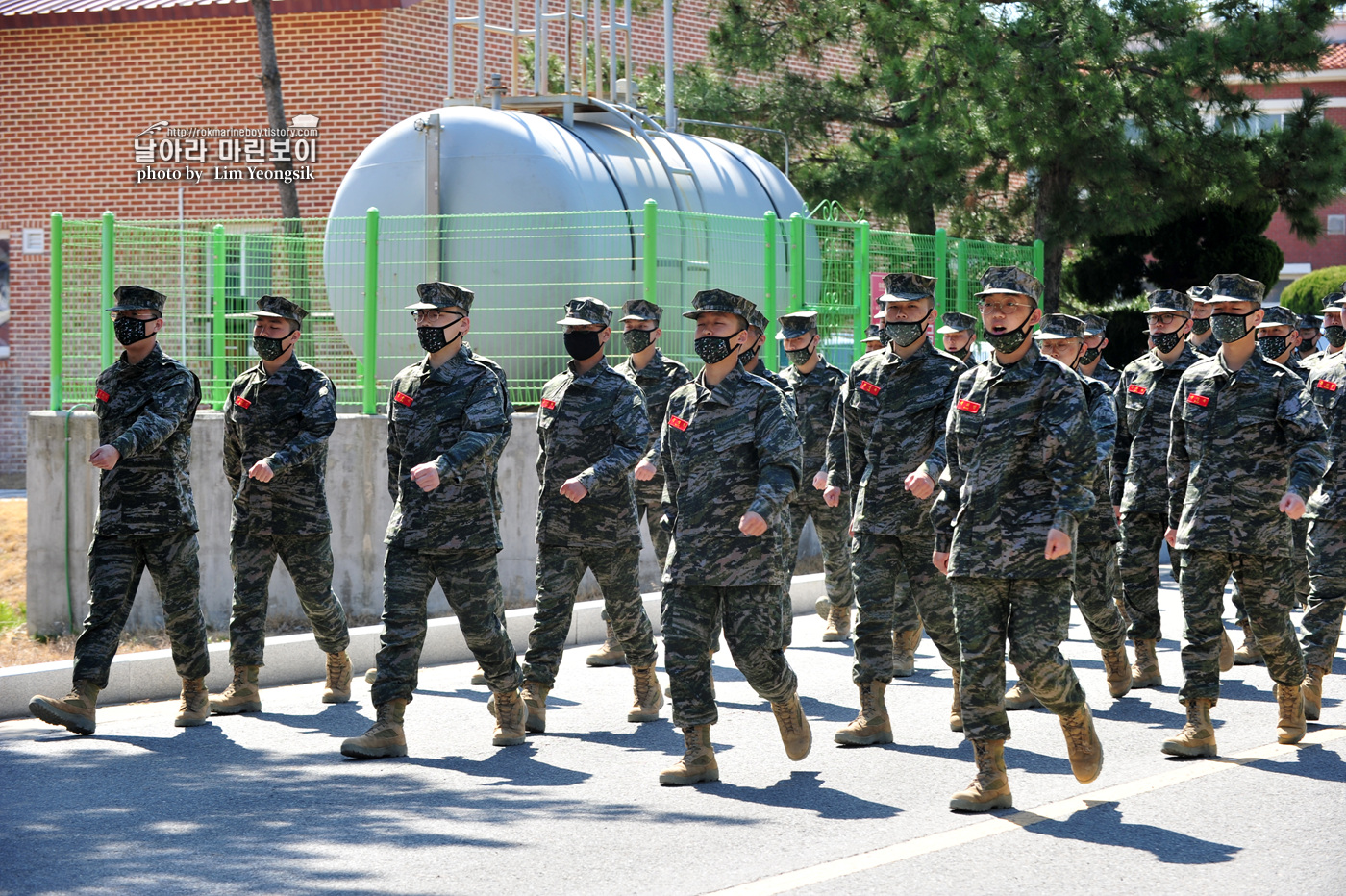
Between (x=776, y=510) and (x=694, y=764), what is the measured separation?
3.84ft

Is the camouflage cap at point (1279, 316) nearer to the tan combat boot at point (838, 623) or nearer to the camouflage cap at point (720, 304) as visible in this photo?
the tan combat boot at point (838, 623)

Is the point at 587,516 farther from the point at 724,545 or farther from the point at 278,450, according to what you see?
the point at 278,450

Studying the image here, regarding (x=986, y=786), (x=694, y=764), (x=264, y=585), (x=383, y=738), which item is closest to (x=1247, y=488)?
(x=986, y=786)

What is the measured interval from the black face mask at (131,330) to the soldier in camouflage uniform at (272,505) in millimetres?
603

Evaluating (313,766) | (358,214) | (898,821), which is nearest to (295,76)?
(358,214)

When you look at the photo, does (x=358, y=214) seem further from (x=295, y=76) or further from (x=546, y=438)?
(x=295, y=76)

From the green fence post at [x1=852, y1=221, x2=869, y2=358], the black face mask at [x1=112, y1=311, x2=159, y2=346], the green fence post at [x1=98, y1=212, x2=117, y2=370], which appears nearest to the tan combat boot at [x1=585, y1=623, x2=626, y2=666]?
the black face mask at [x1=112, y1=311, x2=159, y2=346]

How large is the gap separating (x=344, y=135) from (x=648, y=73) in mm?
3876

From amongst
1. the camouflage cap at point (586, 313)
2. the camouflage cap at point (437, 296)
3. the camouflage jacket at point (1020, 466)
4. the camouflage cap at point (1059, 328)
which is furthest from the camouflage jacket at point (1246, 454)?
the camouflage cap at point (437, 296)

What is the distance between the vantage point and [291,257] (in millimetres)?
13602

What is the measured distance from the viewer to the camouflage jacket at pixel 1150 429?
32.1 ft

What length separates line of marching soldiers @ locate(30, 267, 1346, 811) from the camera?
263 inches

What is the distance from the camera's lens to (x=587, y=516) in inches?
337

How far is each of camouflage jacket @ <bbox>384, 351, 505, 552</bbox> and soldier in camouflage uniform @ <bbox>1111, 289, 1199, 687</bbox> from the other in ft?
12.7
